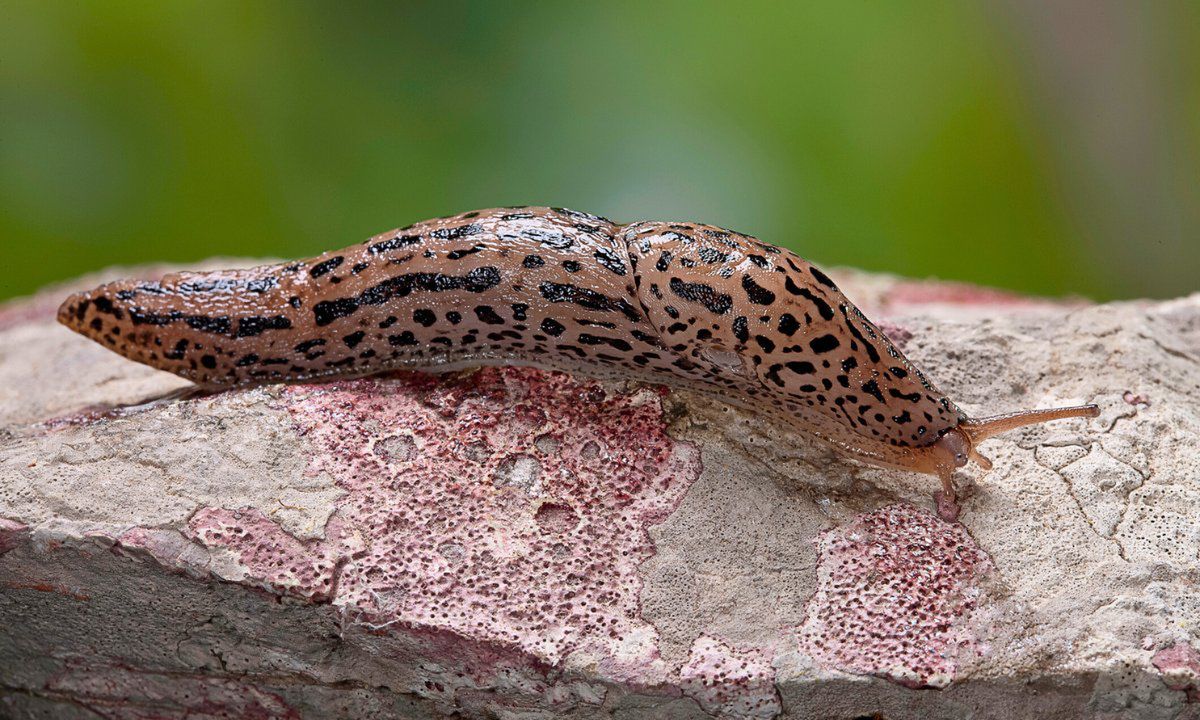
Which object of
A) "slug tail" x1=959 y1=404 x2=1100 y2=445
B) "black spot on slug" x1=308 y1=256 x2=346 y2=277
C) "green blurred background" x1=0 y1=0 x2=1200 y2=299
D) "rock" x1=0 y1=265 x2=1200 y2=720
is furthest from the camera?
"green blurred background" x1=0 y1=0 x2=1200 y2=299

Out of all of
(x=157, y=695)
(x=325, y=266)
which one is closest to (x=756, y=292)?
(x=325, y=266)

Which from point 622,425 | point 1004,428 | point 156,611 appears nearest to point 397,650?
point 156,611

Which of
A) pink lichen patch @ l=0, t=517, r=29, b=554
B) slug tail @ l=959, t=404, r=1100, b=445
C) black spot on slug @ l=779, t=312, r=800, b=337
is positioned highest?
black spot on slug @ l=779, t=312, r=800, b=337

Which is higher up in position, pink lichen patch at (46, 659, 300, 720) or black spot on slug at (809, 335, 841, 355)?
black spot on slug at (809, 335, 841, 355)

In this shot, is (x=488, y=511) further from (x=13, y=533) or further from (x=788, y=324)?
(x=13, y=533)

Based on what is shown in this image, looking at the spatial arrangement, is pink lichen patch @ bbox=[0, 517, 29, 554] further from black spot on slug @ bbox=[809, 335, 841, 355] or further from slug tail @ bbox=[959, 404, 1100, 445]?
slug tail @ bbox=[959, 404, 1100, 445]

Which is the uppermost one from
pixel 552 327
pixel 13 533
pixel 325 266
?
pixel 325 266

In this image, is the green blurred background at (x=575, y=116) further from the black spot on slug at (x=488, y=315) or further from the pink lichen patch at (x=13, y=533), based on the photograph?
the pink lichen patch at (x=13, y=533)

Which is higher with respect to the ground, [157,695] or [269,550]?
[269,550]

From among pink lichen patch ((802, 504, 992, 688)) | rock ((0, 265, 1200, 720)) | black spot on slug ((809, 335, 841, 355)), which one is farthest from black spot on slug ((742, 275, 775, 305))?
pink lichen patch ((802, 504, 992, 688))
